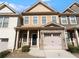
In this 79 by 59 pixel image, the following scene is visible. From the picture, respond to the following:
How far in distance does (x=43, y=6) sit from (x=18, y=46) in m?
9.24

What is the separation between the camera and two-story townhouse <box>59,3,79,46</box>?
66.5ft

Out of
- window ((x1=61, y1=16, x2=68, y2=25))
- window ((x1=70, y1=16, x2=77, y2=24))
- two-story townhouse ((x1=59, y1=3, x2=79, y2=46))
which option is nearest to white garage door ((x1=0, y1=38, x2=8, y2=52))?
two-story townhouse ((x1=59, y1=3, x2=79, y2=46))

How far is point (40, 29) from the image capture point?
18891 mm

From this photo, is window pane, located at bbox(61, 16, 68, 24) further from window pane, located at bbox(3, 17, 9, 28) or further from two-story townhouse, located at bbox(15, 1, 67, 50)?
window pane, located at bbox(3, 17, 9, 28)

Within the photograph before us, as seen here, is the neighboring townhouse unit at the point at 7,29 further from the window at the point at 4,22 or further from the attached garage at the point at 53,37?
the attached garage at the point at 53,37

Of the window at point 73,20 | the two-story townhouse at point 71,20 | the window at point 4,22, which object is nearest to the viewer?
the window at point 4,22

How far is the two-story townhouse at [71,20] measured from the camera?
2026 cm

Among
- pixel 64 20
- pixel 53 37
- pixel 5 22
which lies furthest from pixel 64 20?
pixel 5 22

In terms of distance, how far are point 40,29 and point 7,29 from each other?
18.2ft

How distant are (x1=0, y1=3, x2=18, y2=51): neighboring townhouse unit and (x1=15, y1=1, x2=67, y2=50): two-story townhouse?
95 centimetres

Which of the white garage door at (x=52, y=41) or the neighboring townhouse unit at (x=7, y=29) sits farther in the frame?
the neighboring townhouse unit at (x=7, y=29)

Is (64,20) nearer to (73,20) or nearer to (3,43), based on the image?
(73,20)

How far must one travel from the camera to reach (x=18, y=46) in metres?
19.0

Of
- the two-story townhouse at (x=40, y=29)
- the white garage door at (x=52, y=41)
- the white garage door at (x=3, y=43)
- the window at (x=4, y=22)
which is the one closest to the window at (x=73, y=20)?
the two-story townhouse at (x=40, y=29)
